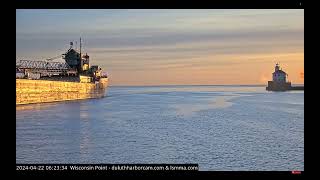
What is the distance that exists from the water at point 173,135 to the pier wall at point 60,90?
0.60ft

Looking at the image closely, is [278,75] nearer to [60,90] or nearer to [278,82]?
[278,82]

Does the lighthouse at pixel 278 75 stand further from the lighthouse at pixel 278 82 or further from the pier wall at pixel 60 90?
the pier wall at pixel 60 90

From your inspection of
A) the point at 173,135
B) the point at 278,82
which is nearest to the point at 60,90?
the point at 173,135

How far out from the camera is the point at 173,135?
282cm

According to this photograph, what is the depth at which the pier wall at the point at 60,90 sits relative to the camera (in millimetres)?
3283

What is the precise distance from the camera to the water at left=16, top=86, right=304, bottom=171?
262 cm

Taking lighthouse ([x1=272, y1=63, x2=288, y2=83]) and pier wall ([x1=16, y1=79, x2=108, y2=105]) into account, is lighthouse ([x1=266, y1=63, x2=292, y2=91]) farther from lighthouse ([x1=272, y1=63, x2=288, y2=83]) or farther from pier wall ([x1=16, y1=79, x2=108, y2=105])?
pier wall ([x1=16, y1=79, x2=108, y2=105])

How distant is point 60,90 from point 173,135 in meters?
1.20

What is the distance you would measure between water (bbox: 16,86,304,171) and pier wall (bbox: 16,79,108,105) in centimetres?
18

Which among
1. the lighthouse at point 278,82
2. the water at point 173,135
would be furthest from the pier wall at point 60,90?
the lighthouse at point 278,82

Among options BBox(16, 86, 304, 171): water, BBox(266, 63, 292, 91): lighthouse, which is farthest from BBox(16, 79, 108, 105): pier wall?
BBox(266, 63, 292, 91): lighthouse
